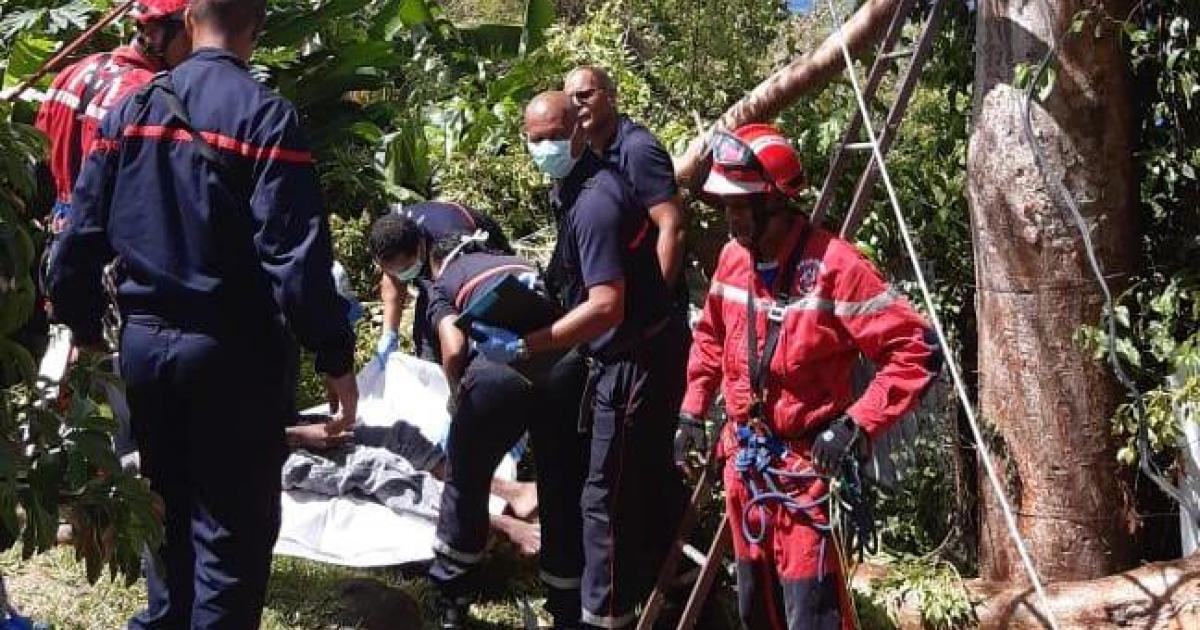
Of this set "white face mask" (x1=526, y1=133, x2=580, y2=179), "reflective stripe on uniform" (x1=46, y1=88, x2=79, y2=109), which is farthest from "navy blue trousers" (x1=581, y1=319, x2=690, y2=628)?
"reflective stripe on uniform" (x1=46, y1=88, x2=79, y2=109)

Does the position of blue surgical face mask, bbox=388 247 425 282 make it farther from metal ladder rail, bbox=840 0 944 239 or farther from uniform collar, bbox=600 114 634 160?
metal ladder rail, bbox=840 0 944 239

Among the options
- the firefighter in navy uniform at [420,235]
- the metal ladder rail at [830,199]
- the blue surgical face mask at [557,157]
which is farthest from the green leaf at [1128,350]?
the firefighter in navy uniform at [420,235]

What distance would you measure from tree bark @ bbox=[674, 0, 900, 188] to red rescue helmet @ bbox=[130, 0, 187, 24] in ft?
6.91

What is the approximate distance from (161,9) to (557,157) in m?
1.33

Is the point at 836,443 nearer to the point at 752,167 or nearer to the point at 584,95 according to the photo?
the point at 752,167

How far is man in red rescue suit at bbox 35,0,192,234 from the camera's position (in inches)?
189

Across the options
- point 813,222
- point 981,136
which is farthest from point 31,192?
point 981,136

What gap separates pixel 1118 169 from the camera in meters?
5.63

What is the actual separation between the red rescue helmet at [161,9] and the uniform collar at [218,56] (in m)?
0.61

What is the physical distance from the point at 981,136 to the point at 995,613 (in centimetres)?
168

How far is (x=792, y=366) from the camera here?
4312mm

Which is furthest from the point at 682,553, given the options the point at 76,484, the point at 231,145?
the point at 76,484

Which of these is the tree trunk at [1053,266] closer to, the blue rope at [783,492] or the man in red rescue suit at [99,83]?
the blue rope at [783,492]

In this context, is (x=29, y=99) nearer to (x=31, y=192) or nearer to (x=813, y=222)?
(x=813, y=222)
